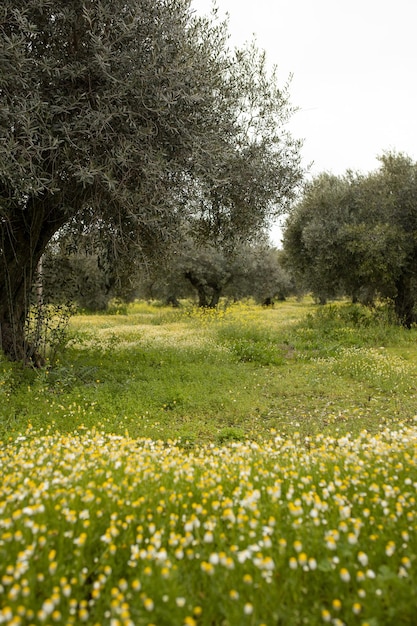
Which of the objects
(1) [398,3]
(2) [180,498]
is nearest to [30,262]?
(2) [180,498]

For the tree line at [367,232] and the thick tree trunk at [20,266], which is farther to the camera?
the tree line at [367,232]

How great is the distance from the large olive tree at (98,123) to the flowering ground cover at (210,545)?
6067 mm

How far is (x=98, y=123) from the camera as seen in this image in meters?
8.32

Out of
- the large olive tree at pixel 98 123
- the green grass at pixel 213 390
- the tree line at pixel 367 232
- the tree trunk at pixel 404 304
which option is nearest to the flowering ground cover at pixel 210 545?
the green grass at pixel 213 390

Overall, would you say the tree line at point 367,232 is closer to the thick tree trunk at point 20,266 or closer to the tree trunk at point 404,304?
the tree trunk at point 404,304

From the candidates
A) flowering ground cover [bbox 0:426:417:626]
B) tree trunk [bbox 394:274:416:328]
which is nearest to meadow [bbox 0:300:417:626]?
flowering ground cover [bbox 0:426:417:626]

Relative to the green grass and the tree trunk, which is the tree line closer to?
the tree trunk

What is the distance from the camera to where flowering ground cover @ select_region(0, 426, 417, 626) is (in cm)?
265

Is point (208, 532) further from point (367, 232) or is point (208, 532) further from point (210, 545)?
point (367, 232)

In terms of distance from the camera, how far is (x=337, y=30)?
13.4m

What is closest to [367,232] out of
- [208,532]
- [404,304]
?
[404,304]

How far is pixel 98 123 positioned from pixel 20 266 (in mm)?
4984

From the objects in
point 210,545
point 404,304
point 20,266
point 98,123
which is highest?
point 98,123

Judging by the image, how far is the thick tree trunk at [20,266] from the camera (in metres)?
10.9
